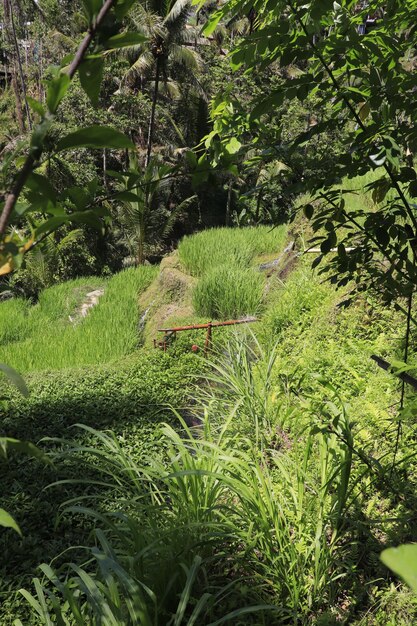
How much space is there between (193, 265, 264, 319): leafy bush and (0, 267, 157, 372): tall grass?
879 mm

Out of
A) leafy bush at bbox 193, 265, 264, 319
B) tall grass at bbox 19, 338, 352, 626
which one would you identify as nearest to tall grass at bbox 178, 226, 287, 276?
leafy bush at bbox 193, 265, 264, 319

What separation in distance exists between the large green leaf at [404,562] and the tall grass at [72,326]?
5.08m

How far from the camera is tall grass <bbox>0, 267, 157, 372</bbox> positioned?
17.5ft

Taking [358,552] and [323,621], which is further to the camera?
[358,552]

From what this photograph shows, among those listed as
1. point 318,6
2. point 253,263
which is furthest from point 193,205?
point 318,6

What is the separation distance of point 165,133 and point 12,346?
1227cm

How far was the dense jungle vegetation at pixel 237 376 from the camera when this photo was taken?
2.43 ft

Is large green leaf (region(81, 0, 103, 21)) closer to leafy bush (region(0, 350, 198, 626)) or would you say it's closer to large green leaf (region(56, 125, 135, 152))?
large green leaf (region(56, 125, 135, 152))

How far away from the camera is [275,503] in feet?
5.92

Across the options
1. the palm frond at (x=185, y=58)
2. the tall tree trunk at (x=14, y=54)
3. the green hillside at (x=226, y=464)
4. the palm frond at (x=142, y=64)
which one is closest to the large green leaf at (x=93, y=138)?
the green hillside at (x=226, y=464)

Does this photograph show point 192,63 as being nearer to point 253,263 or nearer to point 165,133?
point 165,133

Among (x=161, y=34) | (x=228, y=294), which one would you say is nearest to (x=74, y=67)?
(x=228, y=294)

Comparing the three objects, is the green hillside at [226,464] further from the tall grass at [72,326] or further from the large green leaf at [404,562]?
the large green leaf at [404,562]

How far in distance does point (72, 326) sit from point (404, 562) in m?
6.54
